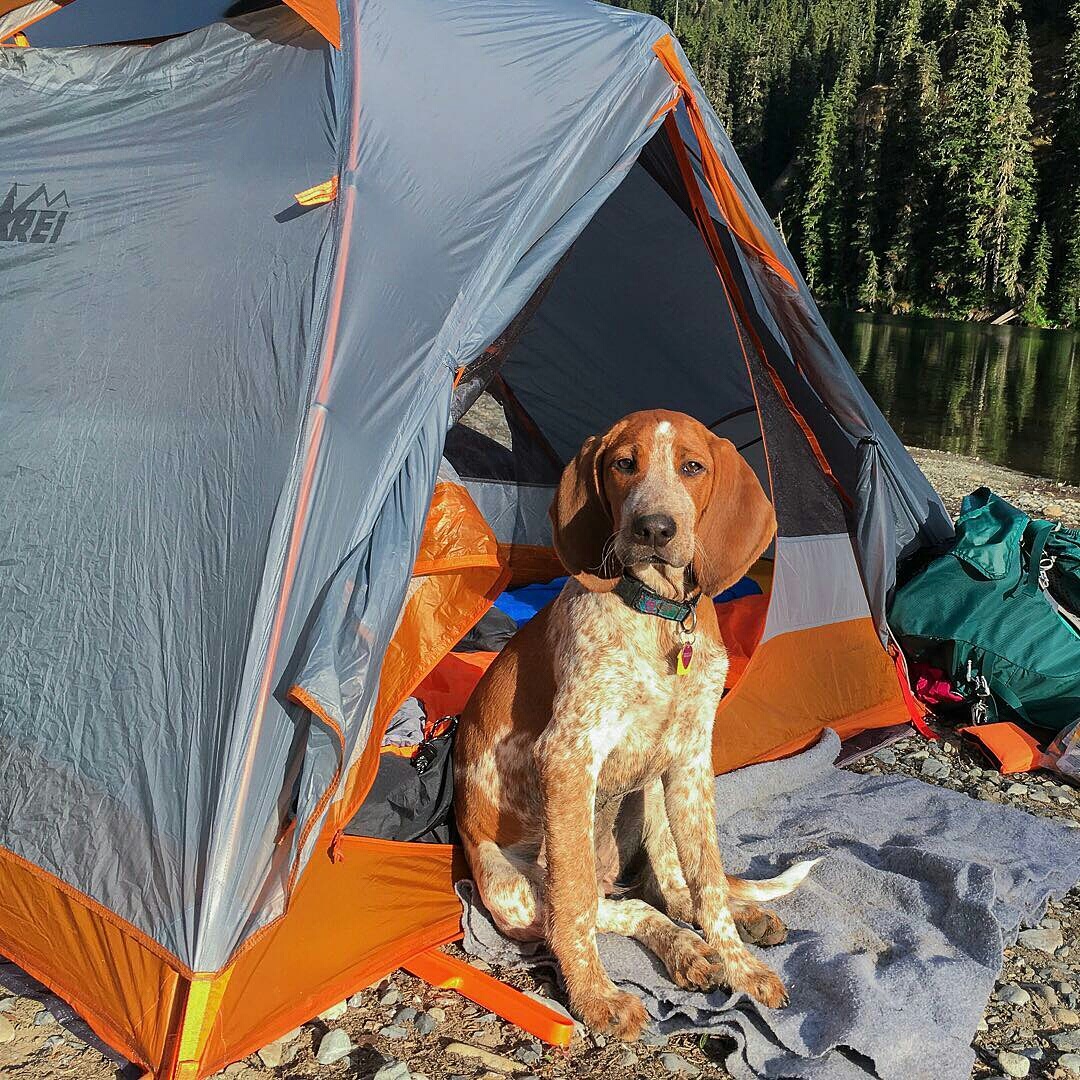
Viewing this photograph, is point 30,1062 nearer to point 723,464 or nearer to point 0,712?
point 0,712

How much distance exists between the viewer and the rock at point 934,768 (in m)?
5.22

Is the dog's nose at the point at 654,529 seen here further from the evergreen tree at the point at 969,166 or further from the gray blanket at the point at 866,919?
the evergreen tree at the point at 969,166

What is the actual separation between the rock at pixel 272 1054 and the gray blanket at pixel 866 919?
2.42 feet

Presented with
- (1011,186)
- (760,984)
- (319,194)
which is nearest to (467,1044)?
(760,984)

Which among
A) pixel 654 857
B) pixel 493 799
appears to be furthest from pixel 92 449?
pixel 654 857

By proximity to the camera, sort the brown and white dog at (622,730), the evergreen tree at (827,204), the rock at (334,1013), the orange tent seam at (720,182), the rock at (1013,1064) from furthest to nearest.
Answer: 1. the evergreen tree at (827,204)
2. the orange tent seam at (720,182)
3. the brown and white dog at (622,730)
4. the rock at (334,1013)
5. the rock at (1013,1064)

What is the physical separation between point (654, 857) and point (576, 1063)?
910 millimetres

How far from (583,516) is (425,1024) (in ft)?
5.56

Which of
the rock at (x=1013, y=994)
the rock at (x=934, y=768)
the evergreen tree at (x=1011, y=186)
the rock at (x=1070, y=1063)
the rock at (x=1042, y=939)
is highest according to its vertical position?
the rock at (x=1070, y=1063)

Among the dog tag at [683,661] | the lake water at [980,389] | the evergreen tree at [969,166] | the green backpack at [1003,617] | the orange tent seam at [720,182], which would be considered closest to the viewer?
the dog tag at [683,661]

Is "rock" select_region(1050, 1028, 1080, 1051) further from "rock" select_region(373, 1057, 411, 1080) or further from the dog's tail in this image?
"rock" select_region(373, 1057, 411, 1080)

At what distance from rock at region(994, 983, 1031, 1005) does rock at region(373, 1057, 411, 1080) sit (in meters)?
1.99

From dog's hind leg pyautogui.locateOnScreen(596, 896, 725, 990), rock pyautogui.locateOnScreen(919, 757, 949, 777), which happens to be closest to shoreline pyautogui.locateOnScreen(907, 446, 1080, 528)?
rock pyautogui.locateOnScreen(919, 757, 949, 777)

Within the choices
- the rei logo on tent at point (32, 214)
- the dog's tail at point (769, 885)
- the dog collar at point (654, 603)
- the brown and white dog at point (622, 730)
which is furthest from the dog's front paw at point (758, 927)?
the rei logo on tent at point (32, 214)
